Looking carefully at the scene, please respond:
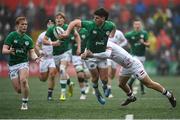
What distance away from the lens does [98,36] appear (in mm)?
17078

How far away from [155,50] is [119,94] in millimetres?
15413

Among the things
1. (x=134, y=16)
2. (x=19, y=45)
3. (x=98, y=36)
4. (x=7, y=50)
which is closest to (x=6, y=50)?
(x=7, y=50)

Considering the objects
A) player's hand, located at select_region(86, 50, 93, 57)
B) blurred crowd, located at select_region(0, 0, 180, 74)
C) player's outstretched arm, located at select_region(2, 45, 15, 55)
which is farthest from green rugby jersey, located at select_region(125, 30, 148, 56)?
blurred crowd, located at select_region(0, 0, 180, 74)

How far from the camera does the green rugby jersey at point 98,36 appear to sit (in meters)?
16.9

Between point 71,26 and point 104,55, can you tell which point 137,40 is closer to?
point 104,55

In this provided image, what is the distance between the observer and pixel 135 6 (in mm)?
38500

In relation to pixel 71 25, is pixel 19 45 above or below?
below

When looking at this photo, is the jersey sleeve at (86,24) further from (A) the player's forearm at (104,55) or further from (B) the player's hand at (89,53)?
(A) the player's forearm at (104,55)

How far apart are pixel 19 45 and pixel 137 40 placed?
26.6 feet

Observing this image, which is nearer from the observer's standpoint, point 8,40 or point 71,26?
point 71,26

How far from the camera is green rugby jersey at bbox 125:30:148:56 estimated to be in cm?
2420

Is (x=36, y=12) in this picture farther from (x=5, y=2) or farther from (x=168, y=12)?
(x=168, y=12)

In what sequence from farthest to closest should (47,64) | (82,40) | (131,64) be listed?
1. (82,40)
2. (47,64)
3. (131,64)

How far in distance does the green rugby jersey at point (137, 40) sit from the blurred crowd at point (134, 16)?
12737mm
